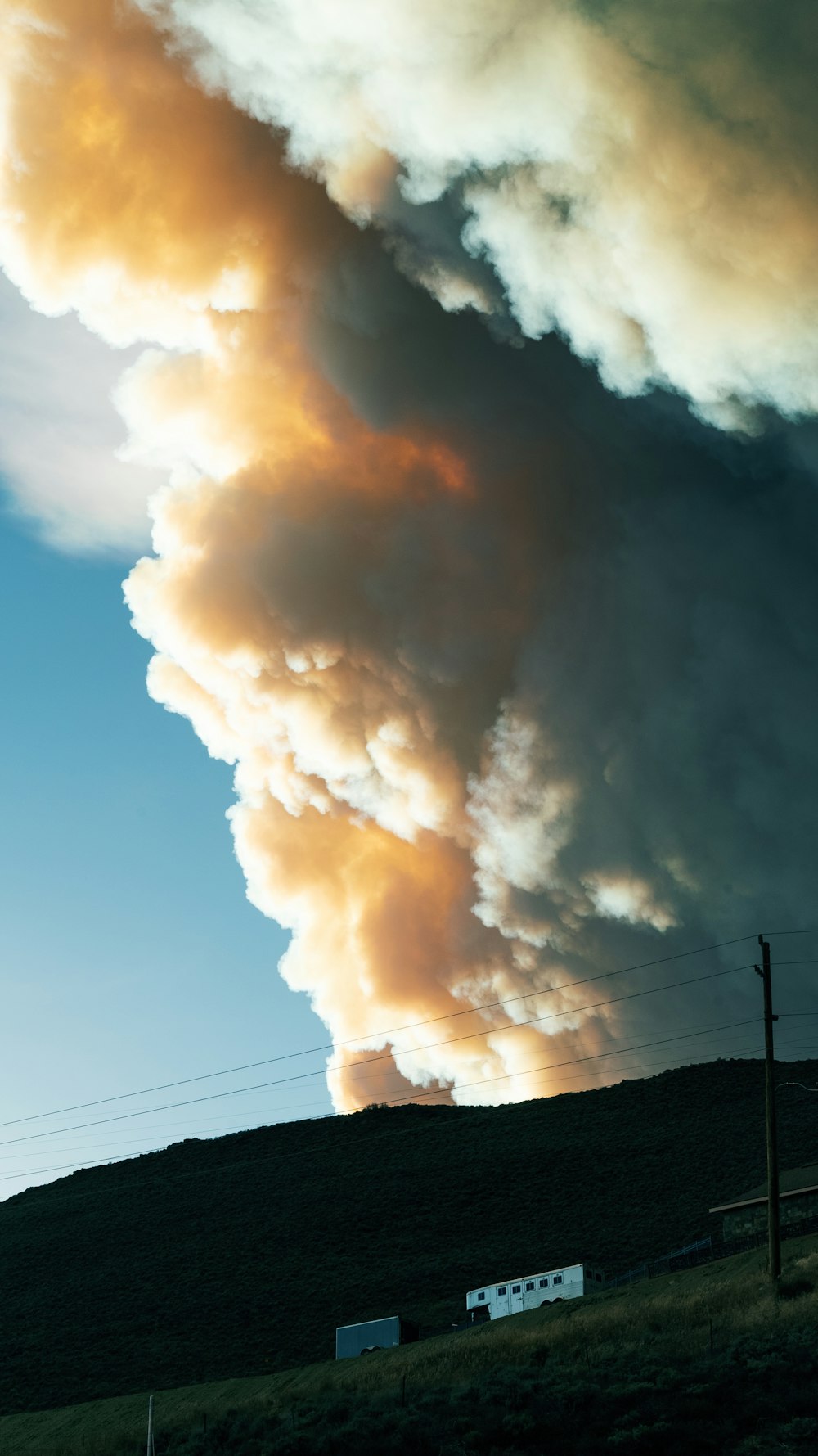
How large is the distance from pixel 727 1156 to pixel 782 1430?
61.2 m

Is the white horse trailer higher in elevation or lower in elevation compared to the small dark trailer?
higher

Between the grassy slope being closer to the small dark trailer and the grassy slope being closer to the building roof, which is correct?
the small dark trailer

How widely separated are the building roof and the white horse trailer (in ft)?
22.0

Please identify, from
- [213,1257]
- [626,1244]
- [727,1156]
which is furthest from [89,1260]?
[727,1156]

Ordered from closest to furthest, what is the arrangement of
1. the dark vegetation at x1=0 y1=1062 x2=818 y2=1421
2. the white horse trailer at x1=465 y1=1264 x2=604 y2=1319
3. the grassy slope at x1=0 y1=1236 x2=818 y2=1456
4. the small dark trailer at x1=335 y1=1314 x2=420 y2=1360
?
the grassy slope at x1=0 y1=1236 x2=818 y2=1456 → the small dark trailer at x1=335 y1=1314 x2=420 y2=1360 → the white horse trailer at x1=465 y1=1264 x2=604 y2=1319 → the dark vegetation at x1=0 y1=1062 x2=818 y2=1421

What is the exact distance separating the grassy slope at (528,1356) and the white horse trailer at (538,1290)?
293 cm

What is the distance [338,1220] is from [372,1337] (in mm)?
29331

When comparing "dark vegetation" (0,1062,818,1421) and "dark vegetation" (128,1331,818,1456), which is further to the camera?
"dark vegetation" (0,1062,818,1421)

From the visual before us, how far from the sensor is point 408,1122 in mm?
106875

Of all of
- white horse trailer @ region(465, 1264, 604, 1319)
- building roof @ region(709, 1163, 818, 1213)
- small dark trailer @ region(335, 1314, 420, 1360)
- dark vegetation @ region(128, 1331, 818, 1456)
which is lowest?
dark vegetation @ region(128, 1331, 818, 1456)

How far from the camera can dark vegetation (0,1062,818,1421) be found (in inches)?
2343

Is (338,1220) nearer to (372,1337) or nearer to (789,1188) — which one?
(372,1337)

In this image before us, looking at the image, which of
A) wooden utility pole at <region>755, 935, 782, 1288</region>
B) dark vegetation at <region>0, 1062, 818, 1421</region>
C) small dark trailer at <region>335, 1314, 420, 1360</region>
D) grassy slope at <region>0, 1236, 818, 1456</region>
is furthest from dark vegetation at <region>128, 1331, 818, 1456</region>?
dark vegetation at <region>0, 1062, 818, 1421</region>

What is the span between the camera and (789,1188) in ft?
176
